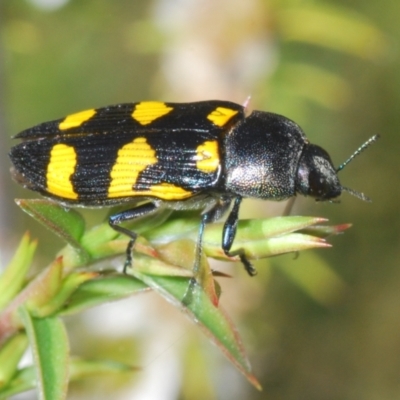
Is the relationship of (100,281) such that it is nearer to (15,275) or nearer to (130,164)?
(15,275)

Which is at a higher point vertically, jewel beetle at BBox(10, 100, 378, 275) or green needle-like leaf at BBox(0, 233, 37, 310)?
jewel beetle at BBox(10, 100, 378, 275)

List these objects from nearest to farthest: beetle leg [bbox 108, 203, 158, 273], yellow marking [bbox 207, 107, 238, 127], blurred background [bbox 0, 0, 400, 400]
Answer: beetle leg [bbox 108, 203, 158, 273] < yellow marking [bbox 207, 107, 238, 127] < blurred background [bbox 0, 0, 400, 400]

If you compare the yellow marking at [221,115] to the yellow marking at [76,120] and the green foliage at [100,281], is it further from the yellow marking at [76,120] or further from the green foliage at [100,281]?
the green foliage at [100,281]

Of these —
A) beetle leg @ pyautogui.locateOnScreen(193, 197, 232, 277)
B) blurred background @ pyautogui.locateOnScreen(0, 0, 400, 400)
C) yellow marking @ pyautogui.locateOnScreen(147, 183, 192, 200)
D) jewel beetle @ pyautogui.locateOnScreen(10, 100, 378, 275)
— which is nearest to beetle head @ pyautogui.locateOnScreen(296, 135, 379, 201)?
jewel beetle @ pyautogui.locateOnScreen(10, 100, 378, 275)

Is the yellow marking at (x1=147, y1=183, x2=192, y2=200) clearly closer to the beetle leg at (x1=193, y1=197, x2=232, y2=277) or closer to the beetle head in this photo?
the beetle leg at (x1=193, y1=197, x2=232, y2=277)

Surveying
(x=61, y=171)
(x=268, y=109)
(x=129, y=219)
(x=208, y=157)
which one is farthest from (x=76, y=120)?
(x=268, y=109)

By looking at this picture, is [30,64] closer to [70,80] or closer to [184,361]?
[70,80]

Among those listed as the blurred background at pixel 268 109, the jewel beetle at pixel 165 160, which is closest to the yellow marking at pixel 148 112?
the jewel beetle at pixel 165 160
